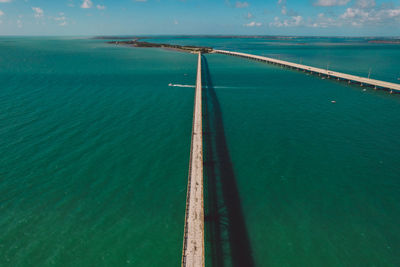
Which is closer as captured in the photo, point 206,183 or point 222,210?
point 222,210

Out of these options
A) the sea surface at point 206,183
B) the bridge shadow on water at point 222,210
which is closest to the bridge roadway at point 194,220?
the sea surface at point 206,183

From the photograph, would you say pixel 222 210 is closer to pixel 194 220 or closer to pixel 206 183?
pixel 206 183

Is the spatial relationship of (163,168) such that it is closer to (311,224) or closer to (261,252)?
(261,252)

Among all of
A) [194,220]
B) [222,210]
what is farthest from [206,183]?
[194,220]

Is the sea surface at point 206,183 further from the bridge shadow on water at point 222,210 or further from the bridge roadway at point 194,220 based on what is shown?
the bridge roadway at point 194,220

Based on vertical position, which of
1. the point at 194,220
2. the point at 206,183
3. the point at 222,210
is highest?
the point at 194,220

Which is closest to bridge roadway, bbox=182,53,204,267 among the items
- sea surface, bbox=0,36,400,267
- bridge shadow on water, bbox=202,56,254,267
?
sea surface, bbox=0,36,400,267

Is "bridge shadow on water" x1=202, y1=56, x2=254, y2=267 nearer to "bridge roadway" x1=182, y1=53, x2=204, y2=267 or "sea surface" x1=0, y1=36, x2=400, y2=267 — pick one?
"sea surface" x1=0, y1=36, x2=400, y2=267

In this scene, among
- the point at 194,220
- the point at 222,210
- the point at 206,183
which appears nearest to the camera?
the point at 194,220

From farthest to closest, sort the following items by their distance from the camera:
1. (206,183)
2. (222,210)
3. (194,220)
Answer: (206,183)
(222,210)
(194,220)
